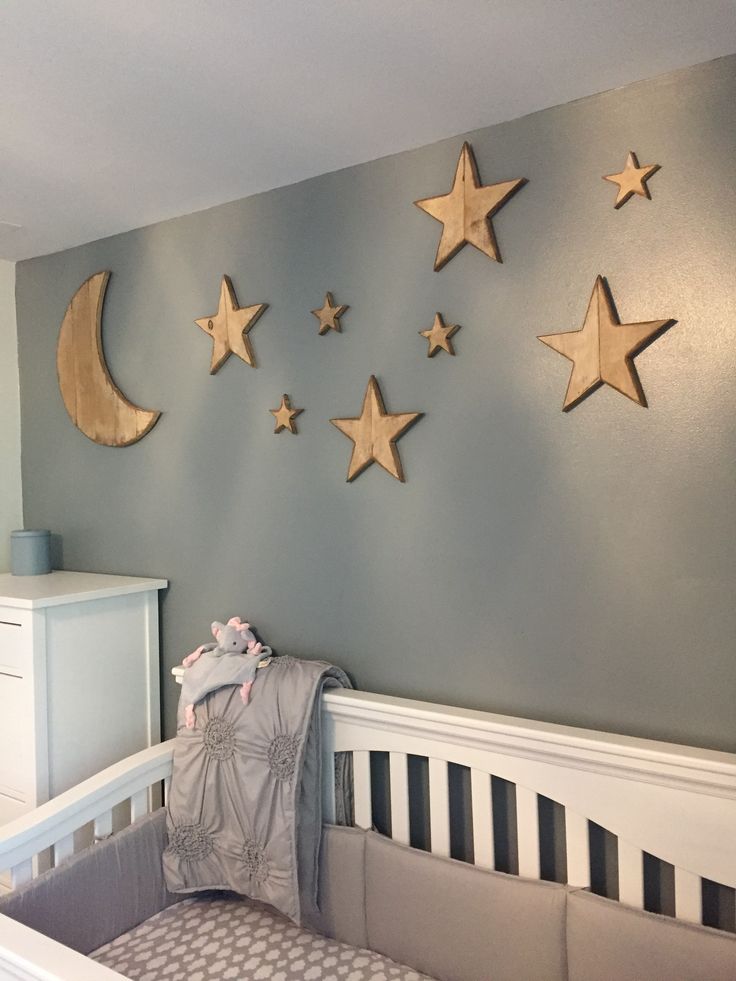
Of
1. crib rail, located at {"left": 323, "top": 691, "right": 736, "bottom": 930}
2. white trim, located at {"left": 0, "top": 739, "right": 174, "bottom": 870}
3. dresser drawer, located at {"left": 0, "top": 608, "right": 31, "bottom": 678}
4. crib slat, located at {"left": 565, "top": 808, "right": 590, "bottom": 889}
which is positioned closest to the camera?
crib rail, located at {"left": 323, "top": 691, "right": 736, "bottom": 930}

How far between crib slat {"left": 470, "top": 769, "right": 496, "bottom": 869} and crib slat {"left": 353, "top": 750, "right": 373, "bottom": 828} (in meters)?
0.26

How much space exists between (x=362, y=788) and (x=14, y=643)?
96 centimetres

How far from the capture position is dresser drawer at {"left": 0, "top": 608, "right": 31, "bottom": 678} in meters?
2.02

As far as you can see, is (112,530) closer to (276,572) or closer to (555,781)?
(276,572)

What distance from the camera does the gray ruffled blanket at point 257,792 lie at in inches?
70.3

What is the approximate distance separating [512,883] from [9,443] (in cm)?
207

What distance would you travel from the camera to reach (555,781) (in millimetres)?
1595

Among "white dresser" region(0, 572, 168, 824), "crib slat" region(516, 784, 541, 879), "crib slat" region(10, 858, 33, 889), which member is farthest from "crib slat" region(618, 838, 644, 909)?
"white dresser" region(0, 572, 168, 824)

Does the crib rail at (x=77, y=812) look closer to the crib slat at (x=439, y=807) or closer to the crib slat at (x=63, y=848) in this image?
the crib slat at (x=63, y=848)

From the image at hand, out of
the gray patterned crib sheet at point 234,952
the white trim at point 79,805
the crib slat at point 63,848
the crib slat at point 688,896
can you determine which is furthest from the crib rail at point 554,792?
the crib slat at point 63,848

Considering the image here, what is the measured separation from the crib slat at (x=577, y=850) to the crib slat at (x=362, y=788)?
0.47m

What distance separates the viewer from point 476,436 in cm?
176

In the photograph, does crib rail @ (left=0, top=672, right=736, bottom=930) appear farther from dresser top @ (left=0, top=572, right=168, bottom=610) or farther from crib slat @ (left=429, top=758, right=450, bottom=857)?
dresser top @ (left=0, top=572, right=168, bottom=610)

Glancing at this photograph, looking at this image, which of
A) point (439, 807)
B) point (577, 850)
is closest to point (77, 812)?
point (439, 807)
